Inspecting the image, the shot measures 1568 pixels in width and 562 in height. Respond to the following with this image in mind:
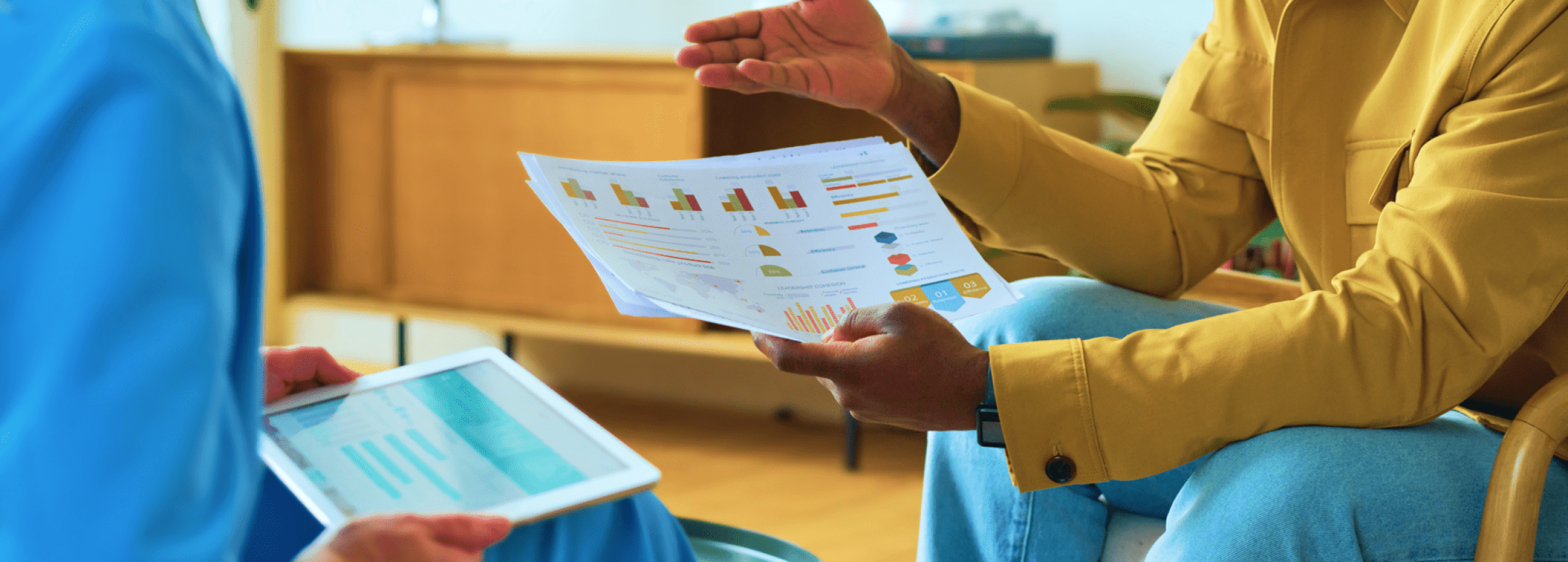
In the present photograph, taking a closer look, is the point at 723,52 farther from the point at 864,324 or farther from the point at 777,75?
the point at 864,324

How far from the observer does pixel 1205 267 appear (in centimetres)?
108

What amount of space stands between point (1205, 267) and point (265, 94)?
2.29 m

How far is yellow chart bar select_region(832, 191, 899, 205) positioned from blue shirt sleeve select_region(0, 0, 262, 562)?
572 millimetres

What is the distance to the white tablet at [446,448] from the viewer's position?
21.8 inches

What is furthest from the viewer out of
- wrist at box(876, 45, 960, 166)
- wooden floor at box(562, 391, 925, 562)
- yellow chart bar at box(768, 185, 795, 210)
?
wooden floor at box(562, 391, 925, 562)

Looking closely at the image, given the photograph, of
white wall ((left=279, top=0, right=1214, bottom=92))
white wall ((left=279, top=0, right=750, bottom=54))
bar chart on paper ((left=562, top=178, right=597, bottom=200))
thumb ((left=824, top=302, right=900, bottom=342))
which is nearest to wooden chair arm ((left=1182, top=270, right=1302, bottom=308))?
thumb ((left=824, top=302, right=900, bottom=342))

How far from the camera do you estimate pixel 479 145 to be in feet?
6.99

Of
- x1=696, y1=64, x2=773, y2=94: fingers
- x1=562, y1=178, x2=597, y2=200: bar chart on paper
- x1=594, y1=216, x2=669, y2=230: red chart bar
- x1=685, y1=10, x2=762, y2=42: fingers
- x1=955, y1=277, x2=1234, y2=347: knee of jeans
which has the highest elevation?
x1=685, y1=10, x2=762, y2=42: fingers

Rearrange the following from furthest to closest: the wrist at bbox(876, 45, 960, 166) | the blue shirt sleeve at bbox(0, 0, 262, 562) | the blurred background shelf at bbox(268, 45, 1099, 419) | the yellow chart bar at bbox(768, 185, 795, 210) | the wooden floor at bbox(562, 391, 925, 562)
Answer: the blurred background shelf at bbox(268, 45, 1099, 419) < the wooden floor at bbox(562, 391, 925, 562) < the wrist at bbox(876, 45, 960, 166) < the yellow chart bar at bbox(768, 185, 795, 210) < the blue shirt sleeve at bbox(0, 0, 262, 562)

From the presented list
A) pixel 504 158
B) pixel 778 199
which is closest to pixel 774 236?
pixel 778 199

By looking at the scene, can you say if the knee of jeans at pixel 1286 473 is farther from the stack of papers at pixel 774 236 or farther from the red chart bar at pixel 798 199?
the red chart bar at pixel 798 199

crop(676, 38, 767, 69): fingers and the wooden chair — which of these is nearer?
the wooden chair

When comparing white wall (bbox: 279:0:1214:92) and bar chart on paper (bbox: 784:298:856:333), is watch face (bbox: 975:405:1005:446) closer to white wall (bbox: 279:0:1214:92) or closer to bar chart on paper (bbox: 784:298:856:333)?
bar chart on paper (bbox: 784:298:856:333)

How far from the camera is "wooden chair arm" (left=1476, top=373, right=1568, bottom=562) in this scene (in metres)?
0.63
